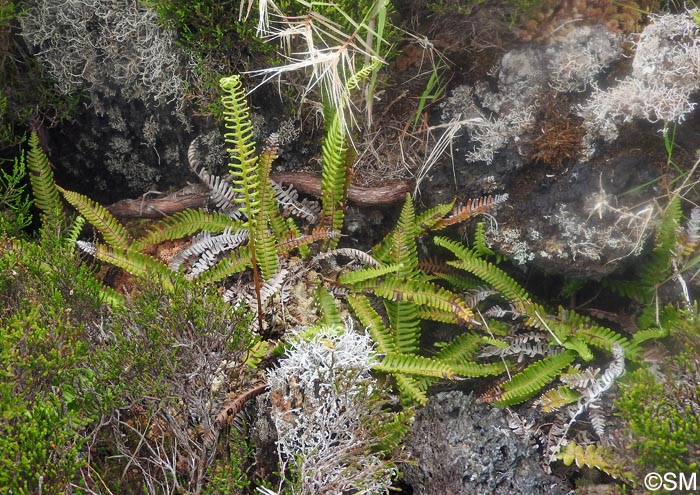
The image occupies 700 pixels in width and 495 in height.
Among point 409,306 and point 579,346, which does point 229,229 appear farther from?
point 579,346

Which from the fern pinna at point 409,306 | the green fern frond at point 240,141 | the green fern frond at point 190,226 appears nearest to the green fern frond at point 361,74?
the green fern frond at point 240,141

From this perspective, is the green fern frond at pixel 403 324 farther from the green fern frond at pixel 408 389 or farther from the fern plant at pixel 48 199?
the fern plant at pixel 48 199

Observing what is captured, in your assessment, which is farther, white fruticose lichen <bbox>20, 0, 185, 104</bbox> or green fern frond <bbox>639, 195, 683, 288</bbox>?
white fruticose lichen <bbox>20, 0, 185, 104</bbox>

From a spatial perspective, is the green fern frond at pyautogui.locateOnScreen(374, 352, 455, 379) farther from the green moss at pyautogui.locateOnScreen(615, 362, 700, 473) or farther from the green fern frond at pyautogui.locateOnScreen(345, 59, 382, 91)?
the green fern frond at pyautogui.locateOnScreen(345, 59, 382, 91)

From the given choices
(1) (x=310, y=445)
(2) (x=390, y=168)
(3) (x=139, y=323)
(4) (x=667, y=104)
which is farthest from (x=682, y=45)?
(3) (x=139, y=323)

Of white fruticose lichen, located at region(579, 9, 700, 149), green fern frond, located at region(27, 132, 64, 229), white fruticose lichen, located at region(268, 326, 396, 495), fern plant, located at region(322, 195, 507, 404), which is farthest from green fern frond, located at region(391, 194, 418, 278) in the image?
green fern frond, located at region(27, 132, 64, 229)

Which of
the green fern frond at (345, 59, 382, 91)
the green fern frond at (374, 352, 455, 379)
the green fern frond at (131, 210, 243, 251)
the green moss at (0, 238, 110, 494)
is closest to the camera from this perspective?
the green moss at (0, 238, 110, 494)
